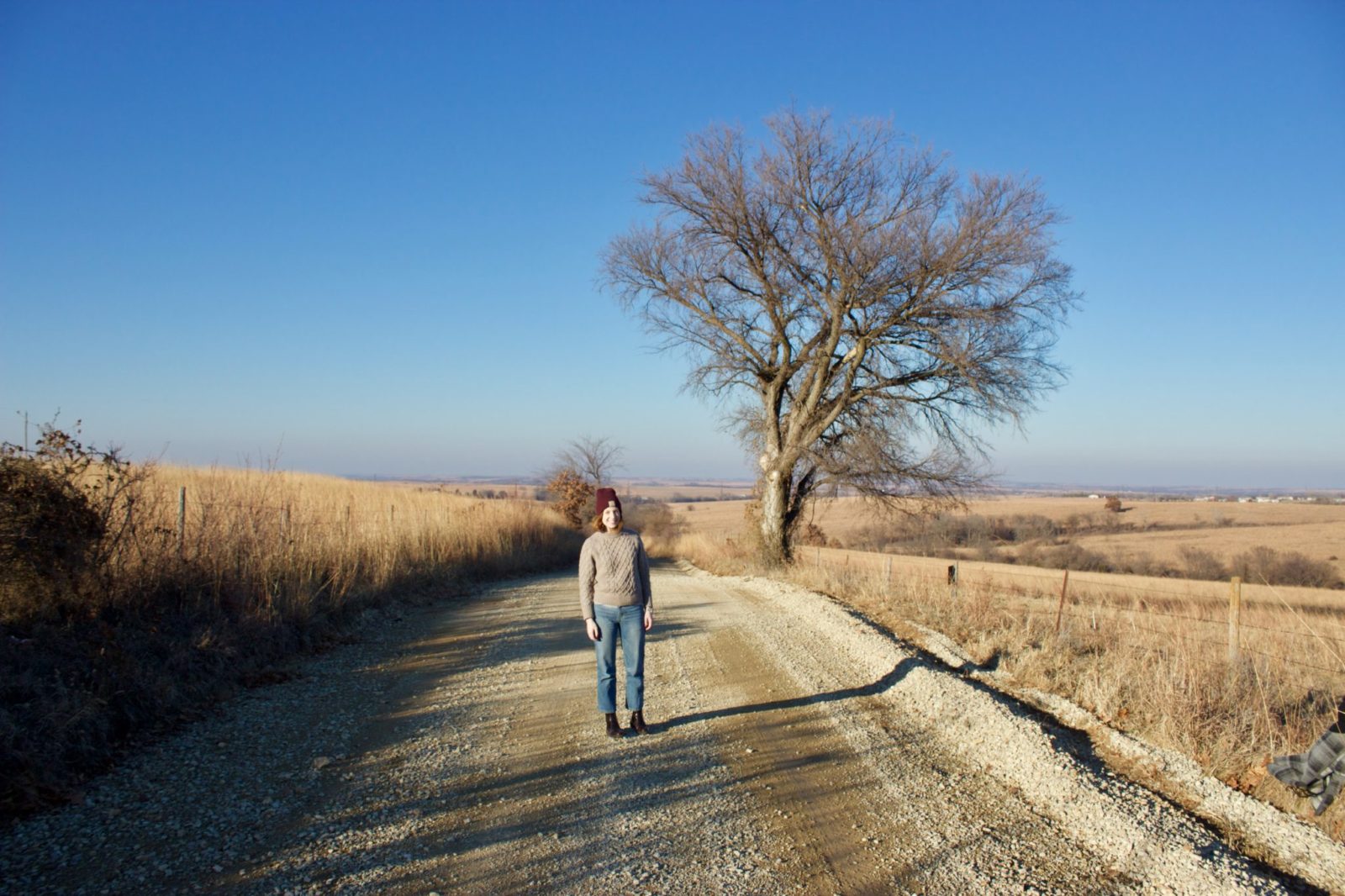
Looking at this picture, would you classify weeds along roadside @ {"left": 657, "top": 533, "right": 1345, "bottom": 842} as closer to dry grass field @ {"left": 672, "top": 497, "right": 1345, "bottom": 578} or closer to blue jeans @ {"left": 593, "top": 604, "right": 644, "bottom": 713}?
blue jeans @ {"left": 593, "top": 604, "right": 644, "bottom": 713}

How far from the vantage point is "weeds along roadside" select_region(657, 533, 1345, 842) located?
571cm

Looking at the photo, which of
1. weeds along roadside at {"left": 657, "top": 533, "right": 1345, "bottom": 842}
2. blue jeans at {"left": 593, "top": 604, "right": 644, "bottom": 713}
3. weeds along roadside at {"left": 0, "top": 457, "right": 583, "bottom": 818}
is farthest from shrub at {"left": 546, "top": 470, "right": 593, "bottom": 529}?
blue jeans at {"left": 593, "top": 604, "right": 644, "bottom": 713}

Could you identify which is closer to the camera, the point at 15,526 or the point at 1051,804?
the point at 1051,804

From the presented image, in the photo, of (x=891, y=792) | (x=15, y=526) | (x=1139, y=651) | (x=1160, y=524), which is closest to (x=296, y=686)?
(x=15, y=526)

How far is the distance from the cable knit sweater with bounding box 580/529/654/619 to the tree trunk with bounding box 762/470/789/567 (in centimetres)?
1492

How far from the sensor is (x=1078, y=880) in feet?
13.2

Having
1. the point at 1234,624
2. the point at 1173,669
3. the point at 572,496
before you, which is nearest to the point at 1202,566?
the point at 1234,624

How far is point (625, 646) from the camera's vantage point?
21.3 ft

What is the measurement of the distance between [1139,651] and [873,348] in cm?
1146

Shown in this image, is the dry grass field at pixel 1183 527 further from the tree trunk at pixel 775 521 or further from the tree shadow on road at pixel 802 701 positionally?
the tree shadow on road at pixel 802 701

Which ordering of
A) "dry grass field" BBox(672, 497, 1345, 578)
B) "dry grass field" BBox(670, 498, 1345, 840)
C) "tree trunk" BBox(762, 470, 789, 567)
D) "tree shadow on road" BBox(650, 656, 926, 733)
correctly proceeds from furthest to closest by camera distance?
1. "dry grass field" BBox(672, 497, 1345, 578)
2. "tree trunk" BBox(762, 470, 789, 567)
3. "tree shadow on road" BBox(650, 656, 926, 733)
4. "dry grass field" BBox(670, 498, 1345, 840)

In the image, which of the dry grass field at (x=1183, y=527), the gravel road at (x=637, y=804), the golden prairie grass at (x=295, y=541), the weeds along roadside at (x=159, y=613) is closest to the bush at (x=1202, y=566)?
the dry grass field at (x=1183, y=527)

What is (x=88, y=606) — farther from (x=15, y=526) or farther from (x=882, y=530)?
(x=882, y=530)

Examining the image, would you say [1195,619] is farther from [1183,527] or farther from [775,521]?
[1183,527]
